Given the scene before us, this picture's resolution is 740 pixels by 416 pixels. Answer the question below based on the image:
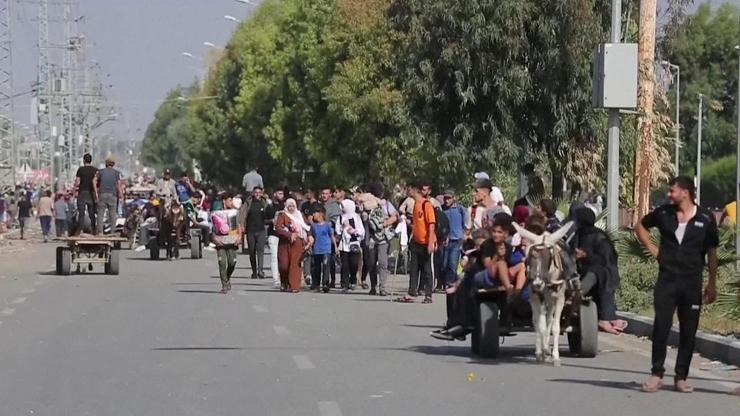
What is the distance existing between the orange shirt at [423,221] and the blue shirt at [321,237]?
2.99m

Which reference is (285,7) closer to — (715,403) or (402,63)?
(402,63)

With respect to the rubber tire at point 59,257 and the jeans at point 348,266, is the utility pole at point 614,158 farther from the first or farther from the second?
the rubber tire at point 59,257

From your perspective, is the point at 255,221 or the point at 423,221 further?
the point at 255,221

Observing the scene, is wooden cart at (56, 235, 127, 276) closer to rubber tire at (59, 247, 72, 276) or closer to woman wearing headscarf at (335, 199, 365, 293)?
rubber tire at (59, 247, 72, 276)

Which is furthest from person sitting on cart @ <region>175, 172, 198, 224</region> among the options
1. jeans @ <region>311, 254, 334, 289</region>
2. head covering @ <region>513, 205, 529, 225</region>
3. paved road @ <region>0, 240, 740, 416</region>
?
head covering @ <region>513, 205, 529, 225</region>

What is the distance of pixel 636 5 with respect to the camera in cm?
3216

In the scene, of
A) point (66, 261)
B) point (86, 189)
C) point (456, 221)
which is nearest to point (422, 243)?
point (456, 221)

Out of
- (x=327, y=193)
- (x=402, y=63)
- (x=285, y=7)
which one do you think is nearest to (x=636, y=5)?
(x=402, y=63)

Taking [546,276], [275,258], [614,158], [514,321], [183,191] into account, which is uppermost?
[614,158]

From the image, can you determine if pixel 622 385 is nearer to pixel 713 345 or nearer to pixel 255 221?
pixel 713 345

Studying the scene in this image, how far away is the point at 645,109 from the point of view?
1203 inches

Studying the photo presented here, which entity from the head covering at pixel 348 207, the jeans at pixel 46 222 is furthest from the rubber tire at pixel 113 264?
the jeans at pixel 46 222

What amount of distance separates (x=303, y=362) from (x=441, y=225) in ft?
34.0

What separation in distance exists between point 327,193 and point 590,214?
47.6ft
